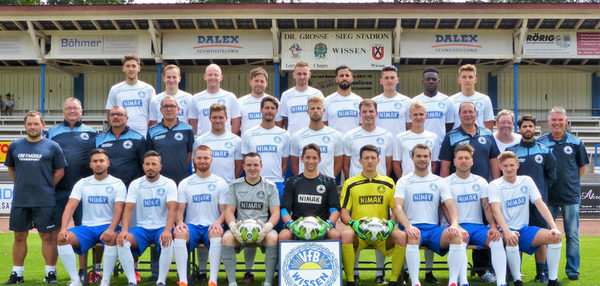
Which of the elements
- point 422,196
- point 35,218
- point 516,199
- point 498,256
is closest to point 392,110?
point 422,196

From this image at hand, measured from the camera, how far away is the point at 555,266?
6.84 meters

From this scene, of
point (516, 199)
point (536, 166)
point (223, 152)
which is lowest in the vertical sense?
point (516, 199)

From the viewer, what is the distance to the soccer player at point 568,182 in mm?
7621

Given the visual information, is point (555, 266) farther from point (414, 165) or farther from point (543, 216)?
point (414, 165)

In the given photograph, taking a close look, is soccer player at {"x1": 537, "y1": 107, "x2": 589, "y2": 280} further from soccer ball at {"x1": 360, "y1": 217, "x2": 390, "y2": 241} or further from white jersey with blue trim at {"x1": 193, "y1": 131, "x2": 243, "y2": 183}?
white jersey with blue trim at {"x1": 193, "y1": 131, "x2": 243, "y2": 183}

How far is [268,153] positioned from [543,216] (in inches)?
129

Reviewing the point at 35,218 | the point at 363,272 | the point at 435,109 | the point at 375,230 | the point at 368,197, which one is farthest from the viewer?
the point at 363,272

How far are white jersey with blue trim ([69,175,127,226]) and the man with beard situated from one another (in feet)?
15.5

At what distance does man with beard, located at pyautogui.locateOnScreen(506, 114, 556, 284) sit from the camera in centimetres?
733

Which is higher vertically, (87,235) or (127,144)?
(127,144)

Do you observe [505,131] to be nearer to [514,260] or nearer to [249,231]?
[514,260]

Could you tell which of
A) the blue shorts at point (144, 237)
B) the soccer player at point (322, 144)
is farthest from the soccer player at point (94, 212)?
the soccer player at point (322, 144)

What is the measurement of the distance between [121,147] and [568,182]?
18.1 feet

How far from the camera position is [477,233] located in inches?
267
